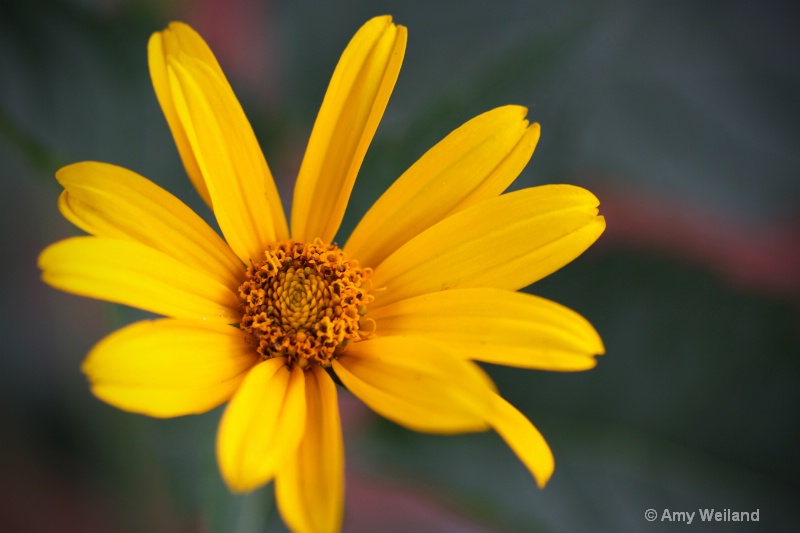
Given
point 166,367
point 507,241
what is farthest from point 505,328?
point 166,367

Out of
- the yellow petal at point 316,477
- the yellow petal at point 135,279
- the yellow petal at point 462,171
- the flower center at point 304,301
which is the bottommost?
the yellow petal at point 316,477

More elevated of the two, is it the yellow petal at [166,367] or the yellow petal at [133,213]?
the yellow petal at [133,213]

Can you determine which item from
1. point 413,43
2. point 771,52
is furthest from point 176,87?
point 771,52

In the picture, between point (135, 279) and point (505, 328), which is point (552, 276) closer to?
point (505, 328)

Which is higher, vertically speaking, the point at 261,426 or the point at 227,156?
the point at 227,156

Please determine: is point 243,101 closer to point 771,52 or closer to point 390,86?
point 390,86

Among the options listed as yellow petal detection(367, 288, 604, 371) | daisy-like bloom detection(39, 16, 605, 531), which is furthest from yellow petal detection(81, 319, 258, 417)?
yellow petal detection(367, 288, 604, 371)

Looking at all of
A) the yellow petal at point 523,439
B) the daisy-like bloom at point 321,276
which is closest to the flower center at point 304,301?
the daisy-like bloom at point 321,276

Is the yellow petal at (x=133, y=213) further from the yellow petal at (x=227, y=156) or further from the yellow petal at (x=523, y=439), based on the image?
the yellow petal at (x=523, y=439)
